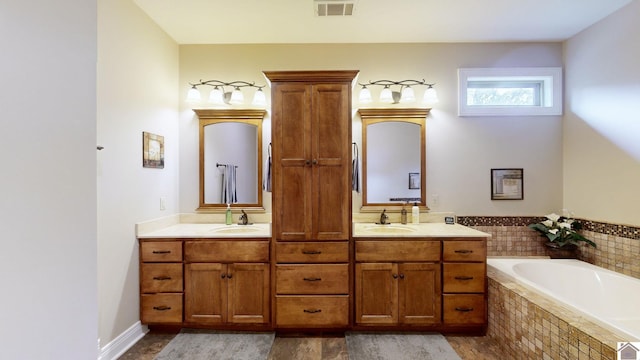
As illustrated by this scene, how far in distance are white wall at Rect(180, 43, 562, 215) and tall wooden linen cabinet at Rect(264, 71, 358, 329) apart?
668 mm

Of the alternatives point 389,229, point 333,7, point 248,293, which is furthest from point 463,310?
point 333,7

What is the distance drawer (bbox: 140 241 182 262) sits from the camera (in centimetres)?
247

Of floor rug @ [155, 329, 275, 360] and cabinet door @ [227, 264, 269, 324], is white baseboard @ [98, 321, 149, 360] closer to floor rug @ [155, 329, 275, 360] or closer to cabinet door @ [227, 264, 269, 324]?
floor rug @ [155, 329, 275, 360]

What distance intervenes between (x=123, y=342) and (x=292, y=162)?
1.94 metres

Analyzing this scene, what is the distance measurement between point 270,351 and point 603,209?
10.4 feet

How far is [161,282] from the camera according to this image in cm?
248

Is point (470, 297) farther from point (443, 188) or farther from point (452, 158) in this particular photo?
point (452, 158)

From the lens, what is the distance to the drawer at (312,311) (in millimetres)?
2439

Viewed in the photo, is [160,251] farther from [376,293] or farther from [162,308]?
[376,293]

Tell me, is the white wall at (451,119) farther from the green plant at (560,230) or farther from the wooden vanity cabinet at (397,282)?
the wooden vanity cabinet at (397,282)

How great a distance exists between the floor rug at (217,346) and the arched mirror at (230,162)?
1218mm

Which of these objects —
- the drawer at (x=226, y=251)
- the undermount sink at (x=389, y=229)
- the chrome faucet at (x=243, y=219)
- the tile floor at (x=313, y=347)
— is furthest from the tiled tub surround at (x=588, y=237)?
the chrome faucet at (x=243, y=219)

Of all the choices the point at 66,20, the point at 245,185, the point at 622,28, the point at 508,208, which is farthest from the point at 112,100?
the point at 622,28

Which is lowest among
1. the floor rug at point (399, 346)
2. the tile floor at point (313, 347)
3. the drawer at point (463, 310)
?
the tile floor at point (313, 347)
